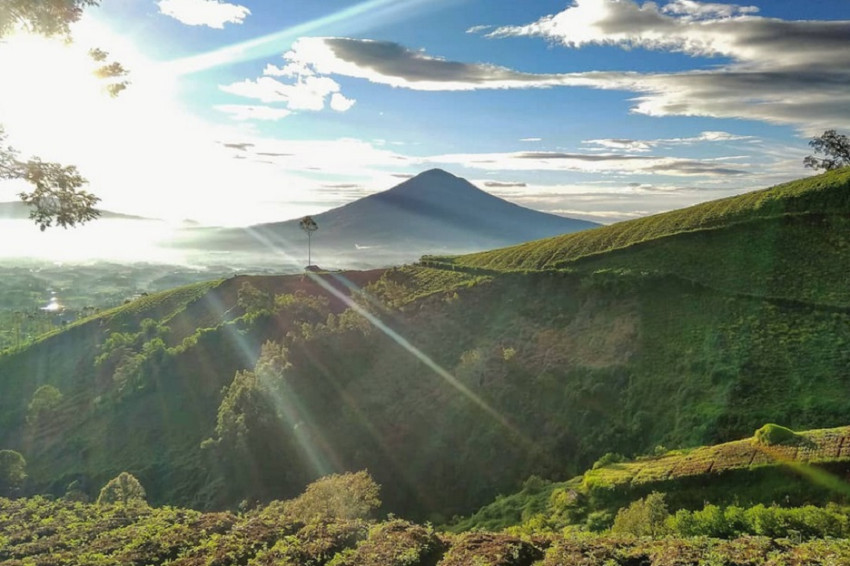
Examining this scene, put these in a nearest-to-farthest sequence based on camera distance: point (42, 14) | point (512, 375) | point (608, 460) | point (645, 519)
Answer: point (42, 14) < point (645, 519) < point (608, 460) < point (512, 375)

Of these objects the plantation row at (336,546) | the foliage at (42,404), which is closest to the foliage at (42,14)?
the plantation row at (336,546)

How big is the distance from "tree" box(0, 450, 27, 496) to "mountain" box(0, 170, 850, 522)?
417cm

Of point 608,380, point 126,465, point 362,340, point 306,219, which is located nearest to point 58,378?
point 126,465

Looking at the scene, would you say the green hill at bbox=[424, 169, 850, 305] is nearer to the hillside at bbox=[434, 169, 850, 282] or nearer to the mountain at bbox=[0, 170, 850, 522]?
the hillside at bbox=[434, 169, 850, 282]

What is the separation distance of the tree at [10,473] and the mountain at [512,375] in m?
4.17

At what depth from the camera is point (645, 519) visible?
82.2 ft

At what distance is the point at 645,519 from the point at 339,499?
21688 mm

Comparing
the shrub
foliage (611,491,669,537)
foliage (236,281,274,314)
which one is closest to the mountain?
the shrub

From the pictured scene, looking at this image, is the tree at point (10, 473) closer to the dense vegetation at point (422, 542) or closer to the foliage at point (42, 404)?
the foliage at point (42, 404)

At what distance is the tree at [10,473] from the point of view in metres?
70.9

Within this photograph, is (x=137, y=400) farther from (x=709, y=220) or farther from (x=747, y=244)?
(x=747, y=244)

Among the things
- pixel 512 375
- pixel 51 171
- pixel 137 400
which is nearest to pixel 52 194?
pixel 51 171

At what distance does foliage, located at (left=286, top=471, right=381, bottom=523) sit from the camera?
37406 mm

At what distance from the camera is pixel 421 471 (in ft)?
169
